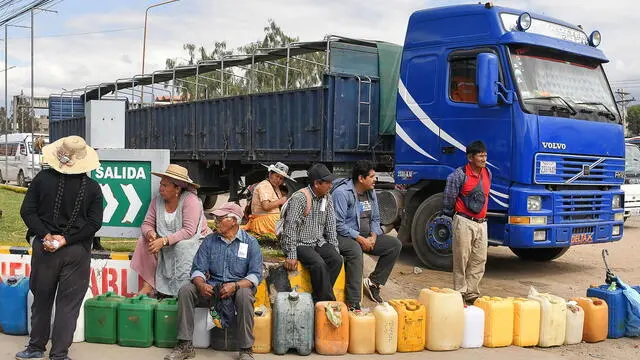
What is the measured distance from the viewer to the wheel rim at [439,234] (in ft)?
28.7

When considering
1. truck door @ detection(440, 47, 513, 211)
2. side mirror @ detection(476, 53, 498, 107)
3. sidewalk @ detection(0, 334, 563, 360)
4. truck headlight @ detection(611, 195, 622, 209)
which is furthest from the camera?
truck headlight @ detection(611, 195, 622, 209)

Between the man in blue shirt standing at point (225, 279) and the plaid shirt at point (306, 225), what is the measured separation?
754 millimetres

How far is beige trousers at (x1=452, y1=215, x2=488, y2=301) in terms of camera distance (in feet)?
23.4

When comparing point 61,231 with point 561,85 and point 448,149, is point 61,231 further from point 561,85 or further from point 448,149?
point 561,85

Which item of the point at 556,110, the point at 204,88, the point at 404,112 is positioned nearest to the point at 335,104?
the point at 404,112

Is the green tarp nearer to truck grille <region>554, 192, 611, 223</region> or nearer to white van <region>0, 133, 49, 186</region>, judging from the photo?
truck grille <region>554, 192, 611, 223</region>

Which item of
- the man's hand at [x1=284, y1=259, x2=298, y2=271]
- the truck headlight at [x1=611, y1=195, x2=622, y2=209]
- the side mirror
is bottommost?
the man's hand at [x1=284, y1=259, x2=298, y2=271]

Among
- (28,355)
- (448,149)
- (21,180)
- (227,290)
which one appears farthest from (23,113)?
(227,290)

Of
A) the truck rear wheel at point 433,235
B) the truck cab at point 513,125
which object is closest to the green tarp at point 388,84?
the truck cab at point 513,125

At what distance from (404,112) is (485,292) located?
2.64m

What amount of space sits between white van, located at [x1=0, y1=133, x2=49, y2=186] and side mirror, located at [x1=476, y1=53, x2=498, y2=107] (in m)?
20.8

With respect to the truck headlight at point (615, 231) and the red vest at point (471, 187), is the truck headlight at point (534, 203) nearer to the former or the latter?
the red vest at point (471, 187)

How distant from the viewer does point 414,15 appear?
9227 millimetres

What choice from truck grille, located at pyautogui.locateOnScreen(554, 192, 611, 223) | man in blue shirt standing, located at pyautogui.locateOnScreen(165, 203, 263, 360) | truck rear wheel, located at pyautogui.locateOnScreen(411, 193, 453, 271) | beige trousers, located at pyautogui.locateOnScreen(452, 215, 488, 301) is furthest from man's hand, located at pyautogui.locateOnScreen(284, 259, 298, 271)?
truck grille, located at pyautogui.locateOnScreen(554, 192, 611, 223)
